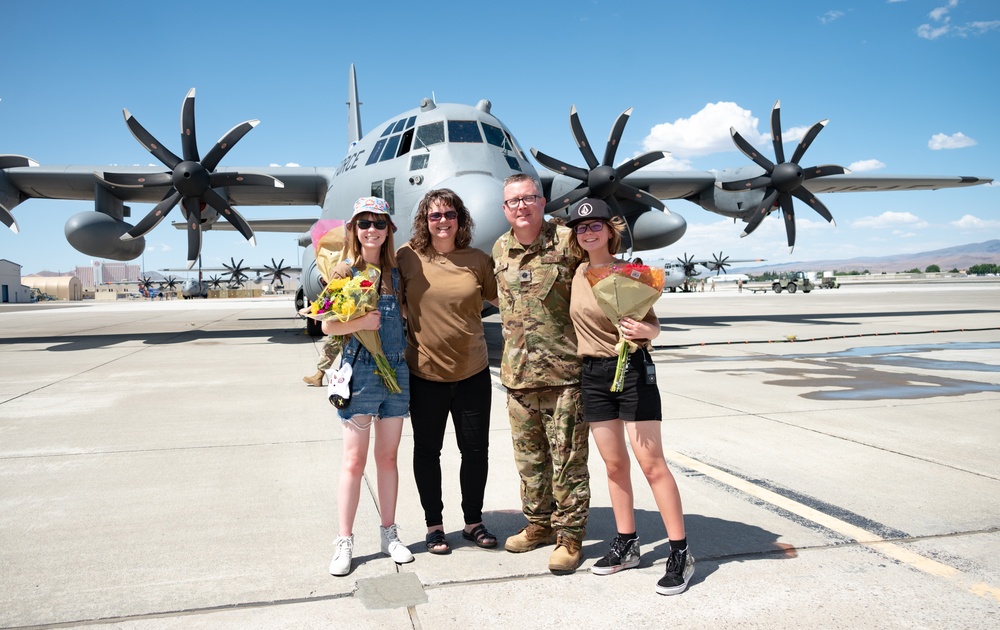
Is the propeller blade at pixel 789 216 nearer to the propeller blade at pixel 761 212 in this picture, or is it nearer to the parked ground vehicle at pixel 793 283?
the propeller blade at pixel 761 212

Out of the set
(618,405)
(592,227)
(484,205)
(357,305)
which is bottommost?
(618,405)

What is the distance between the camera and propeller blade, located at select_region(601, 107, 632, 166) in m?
15.3

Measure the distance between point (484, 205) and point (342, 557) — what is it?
19.5 ft

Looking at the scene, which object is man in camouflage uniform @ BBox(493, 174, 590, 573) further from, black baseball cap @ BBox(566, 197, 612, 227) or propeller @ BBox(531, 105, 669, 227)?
propeller @ BBox(531, 105, 669, 227)

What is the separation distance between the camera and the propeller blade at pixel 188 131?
15186mm

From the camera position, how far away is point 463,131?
11008 mm

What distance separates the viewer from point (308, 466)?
17.0 feet

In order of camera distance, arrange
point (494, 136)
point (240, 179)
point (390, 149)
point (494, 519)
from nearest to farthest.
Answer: point (494, 519)
point (494, 136)
point (390, 149)
point (240, 179)

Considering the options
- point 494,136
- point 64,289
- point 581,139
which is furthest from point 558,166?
point 64,289

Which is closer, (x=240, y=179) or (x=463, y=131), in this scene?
(x=463, y=131)

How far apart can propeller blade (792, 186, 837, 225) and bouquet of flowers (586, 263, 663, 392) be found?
58.6 ft

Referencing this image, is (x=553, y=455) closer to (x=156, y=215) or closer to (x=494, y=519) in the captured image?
(x=494, y=519)

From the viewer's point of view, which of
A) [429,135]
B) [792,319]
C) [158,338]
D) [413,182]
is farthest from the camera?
[792,319]

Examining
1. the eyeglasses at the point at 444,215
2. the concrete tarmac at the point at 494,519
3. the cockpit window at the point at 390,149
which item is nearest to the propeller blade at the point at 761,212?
the concrete tarmac at the point at 494,519
